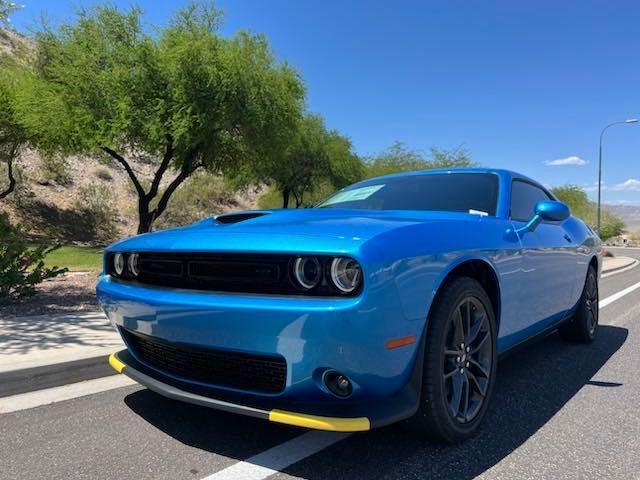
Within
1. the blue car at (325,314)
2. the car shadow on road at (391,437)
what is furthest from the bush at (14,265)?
the blue car at (325,314)

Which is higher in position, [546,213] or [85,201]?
[85,201]

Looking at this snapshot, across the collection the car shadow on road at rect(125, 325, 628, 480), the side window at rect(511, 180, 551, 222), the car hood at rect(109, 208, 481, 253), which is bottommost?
the car shadow on road at rect(125, 325, 628, 480)

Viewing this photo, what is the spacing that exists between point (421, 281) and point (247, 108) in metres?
11.4

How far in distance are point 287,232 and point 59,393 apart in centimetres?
218

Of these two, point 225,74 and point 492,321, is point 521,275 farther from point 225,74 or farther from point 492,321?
point 225,74

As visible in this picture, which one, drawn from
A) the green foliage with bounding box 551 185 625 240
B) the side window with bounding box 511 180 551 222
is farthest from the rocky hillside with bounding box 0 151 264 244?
the green foliage with bounding box 551 185 625 240

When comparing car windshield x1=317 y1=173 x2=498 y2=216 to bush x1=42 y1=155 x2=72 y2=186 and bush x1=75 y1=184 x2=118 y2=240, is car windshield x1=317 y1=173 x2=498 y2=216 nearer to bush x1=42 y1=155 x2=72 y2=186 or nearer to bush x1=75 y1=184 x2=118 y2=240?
bush x1=75 y1=184 x2=118 y2=240

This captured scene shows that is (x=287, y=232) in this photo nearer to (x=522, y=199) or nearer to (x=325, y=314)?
(x=325, y=314)

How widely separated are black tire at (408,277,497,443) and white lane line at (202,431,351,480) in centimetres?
47

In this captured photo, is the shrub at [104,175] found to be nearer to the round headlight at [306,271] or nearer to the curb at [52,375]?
the curb at [52,375]

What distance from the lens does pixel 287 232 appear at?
2348 millimetres

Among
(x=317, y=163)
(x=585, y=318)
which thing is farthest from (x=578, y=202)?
(x=585, y=318)

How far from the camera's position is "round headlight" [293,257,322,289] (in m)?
2.19

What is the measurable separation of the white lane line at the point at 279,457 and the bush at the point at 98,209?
85.1ft
